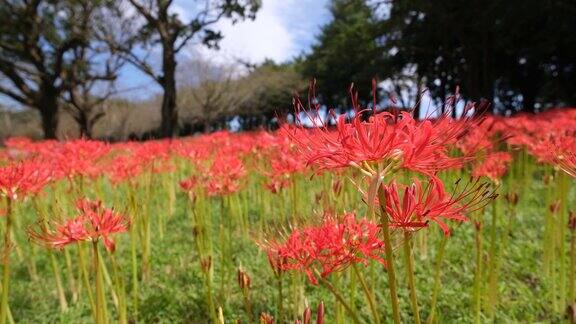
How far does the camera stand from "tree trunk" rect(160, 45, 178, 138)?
17.0 m

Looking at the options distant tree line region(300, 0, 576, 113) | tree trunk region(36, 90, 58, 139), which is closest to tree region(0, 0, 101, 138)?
tree trunk region(36, 90, 58, 139)

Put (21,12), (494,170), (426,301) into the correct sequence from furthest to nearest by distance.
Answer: (21,12)
(426,301)
(494,170)

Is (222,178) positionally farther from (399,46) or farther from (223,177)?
(399,46)

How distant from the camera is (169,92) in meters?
17.2

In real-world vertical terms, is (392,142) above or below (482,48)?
below

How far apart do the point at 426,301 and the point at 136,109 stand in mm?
42503

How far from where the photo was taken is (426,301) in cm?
304

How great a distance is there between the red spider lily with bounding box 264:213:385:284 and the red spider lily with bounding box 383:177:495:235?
0.76 ft

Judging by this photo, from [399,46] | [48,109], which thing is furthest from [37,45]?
[399,46]

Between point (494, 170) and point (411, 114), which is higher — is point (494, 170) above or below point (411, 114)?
below

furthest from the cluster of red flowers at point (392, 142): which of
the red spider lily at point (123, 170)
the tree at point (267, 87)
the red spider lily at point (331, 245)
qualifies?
the tree at point (267, 87)

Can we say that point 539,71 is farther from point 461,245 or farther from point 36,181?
point 36,181

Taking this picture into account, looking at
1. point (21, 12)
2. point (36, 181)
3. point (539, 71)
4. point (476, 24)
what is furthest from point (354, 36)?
point (36, 181)

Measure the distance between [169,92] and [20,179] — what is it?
53.0 feet
